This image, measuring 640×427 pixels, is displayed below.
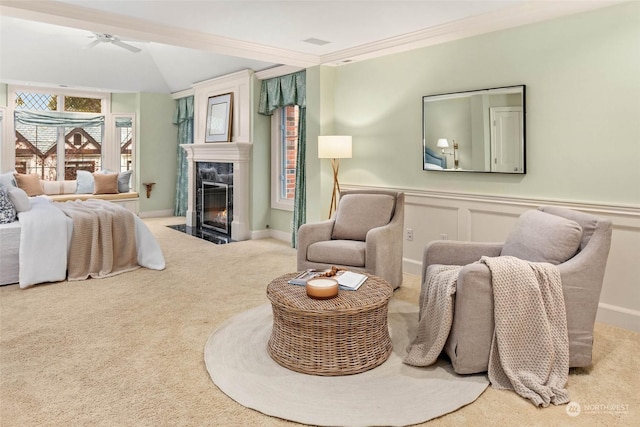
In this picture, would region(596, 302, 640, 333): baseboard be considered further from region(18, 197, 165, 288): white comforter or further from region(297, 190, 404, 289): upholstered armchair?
region(18, 197, 165, 288): white comforter

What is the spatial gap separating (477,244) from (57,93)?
7917 millimetres

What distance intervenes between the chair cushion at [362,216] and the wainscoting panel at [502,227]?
524 millimetres

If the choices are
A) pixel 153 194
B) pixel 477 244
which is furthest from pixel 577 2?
pixel 153 194

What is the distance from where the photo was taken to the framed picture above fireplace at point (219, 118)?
6.65 meters

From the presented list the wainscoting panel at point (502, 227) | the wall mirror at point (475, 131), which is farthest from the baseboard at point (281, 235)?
the wall mirror at point (475, 131)

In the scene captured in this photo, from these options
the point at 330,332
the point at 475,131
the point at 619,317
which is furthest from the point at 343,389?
the point at 475,131

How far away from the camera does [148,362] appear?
258 centimetres

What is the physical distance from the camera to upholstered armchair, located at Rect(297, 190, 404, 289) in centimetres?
368

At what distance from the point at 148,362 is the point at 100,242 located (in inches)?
91.7

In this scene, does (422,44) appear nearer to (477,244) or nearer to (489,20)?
(489,20)

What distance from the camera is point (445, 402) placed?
6.97ft

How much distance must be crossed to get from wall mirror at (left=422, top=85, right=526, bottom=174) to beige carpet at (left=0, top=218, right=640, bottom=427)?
1.22 meters

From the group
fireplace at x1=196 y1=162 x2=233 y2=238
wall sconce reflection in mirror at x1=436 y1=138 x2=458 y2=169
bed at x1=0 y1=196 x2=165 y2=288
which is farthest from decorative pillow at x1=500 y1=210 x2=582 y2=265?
fireplace at x1=196 y1=162 x2=233 y2=238

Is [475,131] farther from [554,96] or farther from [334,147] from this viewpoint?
[334,147]
